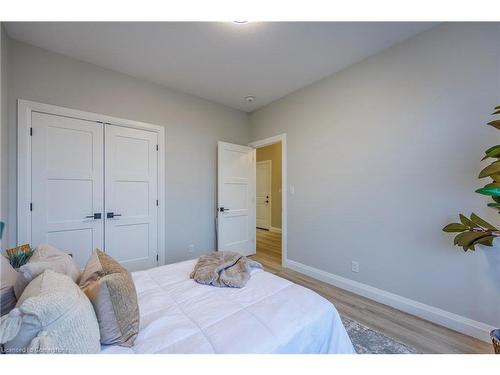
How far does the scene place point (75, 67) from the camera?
2383mm

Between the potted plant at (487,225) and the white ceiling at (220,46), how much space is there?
136cm

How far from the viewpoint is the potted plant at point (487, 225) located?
1.35 meters

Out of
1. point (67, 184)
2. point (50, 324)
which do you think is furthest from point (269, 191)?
point (50, 324)

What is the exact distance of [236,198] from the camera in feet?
12.4

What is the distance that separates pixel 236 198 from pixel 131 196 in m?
1.66

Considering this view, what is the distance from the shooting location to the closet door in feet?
8.63

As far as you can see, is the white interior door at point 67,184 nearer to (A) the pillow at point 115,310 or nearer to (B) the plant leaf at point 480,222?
(A) the pillow at point 115,310

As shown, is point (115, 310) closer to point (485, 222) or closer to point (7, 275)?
point (7, 275)

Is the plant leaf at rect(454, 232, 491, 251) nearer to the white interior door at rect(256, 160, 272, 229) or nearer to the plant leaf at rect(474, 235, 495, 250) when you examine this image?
the plant leaf at rect(474, 235, 495, 250)

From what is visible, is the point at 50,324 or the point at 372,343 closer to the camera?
the point at 50,324

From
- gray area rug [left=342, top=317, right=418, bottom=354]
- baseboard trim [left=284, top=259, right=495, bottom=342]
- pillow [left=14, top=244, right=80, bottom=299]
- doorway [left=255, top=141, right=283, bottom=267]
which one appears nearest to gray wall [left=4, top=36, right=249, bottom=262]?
pillow [left=14, top=244, right=80, bottom=299]

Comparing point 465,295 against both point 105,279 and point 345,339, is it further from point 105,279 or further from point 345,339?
point 105,279
